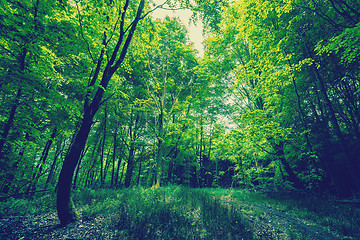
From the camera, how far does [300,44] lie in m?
8.00

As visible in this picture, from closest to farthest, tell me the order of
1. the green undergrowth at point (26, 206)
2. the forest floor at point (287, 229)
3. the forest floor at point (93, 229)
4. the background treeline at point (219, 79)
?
1. the forest floor at point (93, 229)
2. the forest floor at point (287, 229)
3. the background treeline at point (219, 79)
4. the green undergrowth at point (26, 206)

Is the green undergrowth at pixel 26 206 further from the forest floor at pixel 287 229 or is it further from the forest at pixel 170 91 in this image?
the forest floor at pixel 287 229

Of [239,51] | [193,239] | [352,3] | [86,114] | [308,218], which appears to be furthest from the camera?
[239,51]

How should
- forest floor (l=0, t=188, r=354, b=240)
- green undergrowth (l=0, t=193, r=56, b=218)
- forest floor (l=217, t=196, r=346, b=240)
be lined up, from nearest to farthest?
forest floor (l=0, t=188, r=354, b=240)
forest floor (l=217, t=196, r=346, b=240)
green undergrowth (l=0, t=193, r=56, b=218)

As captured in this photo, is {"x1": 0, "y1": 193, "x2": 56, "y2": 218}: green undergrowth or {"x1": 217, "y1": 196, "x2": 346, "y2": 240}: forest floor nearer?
{"x1": 217, "y1": 196, "x2": 346, "y2": 240}: forest floor

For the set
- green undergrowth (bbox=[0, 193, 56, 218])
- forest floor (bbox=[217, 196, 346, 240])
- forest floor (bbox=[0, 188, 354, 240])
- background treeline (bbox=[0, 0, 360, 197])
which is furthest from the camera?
green undergrowth (bbox=[0, 193, 56, 218])

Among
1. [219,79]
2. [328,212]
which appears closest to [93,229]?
[328,212]

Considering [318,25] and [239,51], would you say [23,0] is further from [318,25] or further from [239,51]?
[239,51]

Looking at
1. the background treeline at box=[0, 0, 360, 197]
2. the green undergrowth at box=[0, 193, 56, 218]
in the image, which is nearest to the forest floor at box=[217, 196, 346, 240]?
the background treeline at box=[0, 0, 360, 197]

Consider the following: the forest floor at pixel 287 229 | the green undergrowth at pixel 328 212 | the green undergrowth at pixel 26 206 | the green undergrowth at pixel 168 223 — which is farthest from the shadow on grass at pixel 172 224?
the green undergrowth at pixel 26 206

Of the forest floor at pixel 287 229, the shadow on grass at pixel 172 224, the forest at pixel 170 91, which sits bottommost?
the forest floor at pixel 287 229

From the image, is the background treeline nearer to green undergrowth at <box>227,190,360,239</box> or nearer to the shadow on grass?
green undergrowth at <box>227,190,360,239</box>

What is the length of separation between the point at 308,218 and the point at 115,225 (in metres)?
7.05

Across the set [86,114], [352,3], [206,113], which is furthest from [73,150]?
[206,113]
